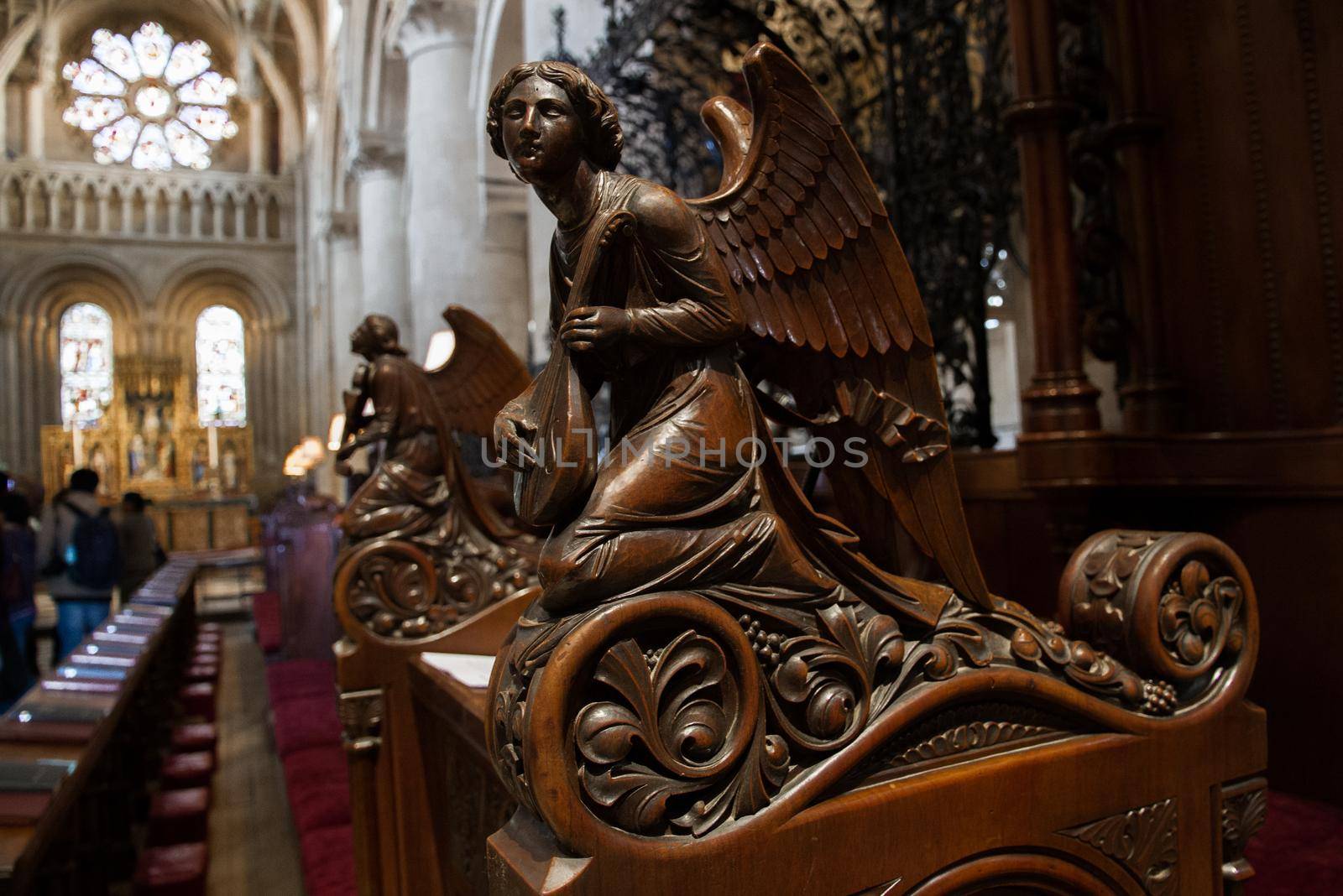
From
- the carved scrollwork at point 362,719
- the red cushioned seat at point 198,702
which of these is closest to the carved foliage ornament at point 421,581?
the carved scrollwork at point 362,719

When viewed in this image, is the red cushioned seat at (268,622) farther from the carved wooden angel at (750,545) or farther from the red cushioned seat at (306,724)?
the carved wooden angel at (750,545)

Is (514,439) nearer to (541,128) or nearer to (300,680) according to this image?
(541,128)

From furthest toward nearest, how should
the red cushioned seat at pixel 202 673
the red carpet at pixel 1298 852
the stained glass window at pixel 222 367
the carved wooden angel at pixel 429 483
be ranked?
the stained glass window at pixel 222 367, the red cushioned seat at pixel 202 673, the carved wooden angel at pixel 429 483, the red carpet at pixel 1298 852

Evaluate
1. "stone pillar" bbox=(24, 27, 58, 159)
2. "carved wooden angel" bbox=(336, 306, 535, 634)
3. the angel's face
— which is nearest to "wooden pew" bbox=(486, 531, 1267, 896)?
the angel's face

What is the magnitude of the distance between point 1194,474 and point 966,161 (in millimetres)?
1685

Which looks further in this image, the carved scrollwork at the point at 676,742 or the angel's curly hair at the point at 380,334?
the angel's curly hair at the point at 380,334

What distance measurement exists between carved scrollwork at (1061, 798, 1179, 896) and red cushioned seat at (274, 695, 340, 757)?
10.4ft

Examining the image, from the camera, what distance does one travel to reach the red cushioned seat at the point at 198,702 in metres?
5.28

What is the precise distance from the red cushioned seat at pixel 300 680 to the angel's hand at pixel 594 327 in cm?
410

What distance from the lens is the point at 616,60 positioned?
4.26 metres

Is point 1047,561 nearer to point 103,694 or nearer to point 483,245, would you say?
point 103,694

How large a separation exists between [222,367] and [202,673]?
57.2 feet

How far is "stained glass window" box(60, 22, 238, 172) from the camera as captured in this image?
2122 cm

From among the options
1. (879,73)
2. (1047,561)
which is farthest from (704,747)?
(879,73)
